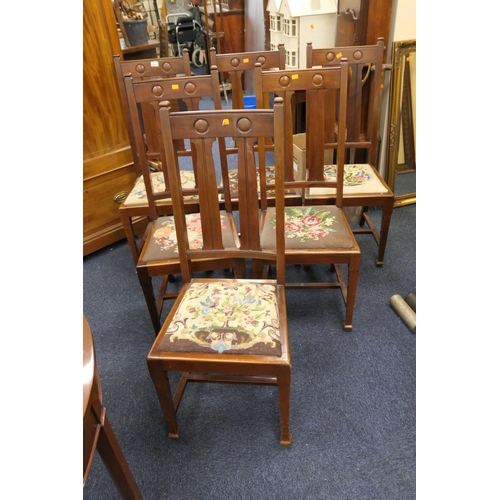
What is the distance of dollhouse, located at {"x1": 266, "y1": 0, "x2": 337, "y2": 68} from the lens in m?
2.36

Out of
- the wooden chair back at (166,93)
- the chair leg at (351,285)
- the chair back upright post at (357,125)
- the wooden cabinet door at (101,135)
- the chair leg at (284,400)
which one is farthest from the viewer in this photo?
the wooden cabinet door at (101,135)

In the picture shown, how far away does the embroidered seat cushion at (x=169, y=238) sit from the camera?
61.6 inches

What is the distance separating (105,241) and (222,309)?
1.40 m

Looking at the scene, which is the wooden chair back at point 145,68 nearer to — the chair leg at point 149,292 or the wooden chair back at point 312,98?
the wooden chair back at point 312,98

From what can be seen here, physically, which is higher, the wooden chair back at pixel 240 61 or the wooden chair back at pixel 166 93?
the wooden chair back at pixel 240 61

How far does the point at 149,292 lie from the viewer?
5.35 ft

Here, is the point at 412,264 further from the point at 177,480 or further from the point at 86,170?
the point at 86,170

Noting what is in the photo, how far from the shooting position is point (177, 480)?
1282 millimetres

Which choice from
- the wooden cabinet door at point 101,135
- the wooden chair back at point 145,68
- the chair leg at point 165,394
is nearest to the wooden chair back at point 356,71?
the wooden chair back at point 145,68

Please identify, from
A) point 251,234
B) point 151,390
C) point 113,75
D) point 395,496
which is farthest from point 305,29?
point 395,496

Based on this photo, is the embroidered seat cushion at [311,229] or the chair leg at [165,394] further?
the embroidered seat cushion at [311,229]

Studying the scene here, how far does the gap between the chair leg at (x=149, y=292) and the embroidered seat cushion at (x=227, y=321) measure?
0.89 feet

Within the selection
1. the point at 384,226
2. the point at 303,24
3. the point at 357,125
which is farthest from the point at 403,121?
the point at 384,226

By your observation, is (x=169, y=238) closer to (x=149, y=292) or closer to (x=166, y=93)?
(x=149, y=292)
